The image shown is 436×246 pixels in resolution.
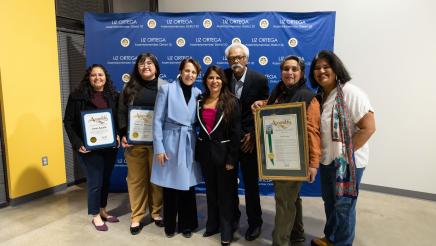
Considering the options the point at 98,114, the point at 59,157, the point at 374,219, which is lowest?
the point at 374,219

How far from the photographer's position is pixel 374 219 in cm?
318

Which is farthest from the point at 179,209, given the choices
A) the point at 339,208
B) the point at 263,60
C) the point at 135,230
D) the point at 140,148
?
the point at 263,60

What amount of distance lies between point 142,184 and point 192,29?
1.82 metres

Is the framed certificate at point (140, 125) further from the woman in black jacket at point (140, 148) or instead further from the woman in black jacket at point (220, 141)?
the woman in black jacket at point (220, 141)

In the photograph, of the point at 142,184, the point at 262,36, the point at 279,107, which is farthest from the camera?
the point at 262,36

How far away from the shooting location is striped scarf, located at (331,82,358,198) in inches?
81.5

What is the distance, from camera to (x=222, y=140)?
2480mm

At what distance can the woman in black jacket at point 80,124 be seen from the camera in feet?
9.13

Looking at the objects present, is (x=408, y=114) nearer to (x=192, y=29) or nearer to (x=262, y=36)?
(x=262, y=36)

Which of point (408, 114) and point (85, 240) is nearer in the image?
point (85, 240)

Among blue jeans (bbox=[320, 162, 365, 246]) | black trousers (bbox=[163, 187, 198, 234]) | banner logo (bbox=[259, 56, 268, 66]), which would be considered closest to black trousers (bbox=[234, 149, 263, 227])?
black trousers (bbox=[163, 187, 198, 234])

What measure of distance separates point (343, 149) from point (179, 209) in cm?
145

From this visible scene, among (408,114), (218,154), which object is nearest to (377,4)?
(408,114)

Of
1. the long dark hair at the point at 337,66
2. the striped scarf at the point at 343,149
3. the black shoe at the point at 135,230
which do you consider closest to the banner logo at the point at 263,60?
the long dark hair at the point at 337,66
